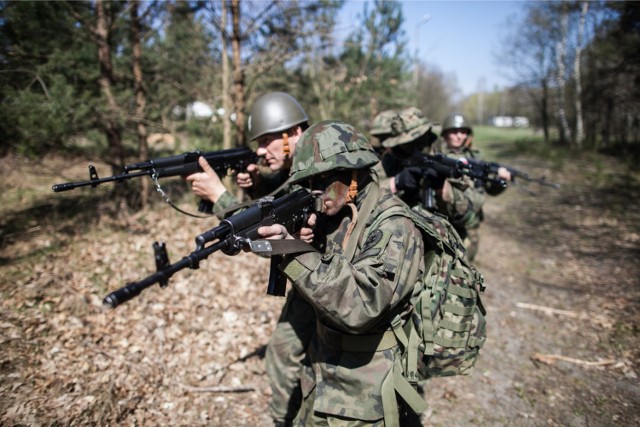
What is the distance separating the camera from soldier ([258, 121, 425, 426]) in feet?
6.64

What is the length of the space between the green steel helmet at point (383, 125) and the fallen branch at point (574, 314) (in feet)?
12.0

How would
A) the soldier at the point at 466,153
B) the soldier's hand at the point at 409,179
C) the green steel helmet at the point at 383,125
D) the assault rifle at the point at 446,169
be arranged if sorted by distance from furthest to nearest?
the soldier at the point at 466,153 → the green steel helmet at the point at 383,125 → the soldier's hand at the point at 409,179 → the assault rifle at the point at 446,169

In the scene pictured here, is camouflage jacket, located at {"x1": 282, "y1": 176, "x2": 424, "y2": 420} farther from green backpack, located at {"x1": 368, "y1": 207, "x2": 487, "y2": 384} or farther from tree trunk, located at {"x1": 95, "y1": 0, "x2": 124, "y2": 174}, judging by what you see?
tree trunk, located at {"x1": 95, "y1": 0, "x2": 124, "y2": 174}

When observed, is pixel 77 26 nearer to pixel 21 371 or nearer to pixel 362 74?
pixel 21 371

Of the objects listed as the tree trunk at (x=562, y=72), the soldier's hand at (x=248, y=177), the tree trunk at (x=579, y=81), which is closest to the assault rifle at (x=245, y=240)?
the soldier's hand at (x=248, y=177)

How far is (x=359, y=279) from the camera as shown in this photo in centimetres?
192

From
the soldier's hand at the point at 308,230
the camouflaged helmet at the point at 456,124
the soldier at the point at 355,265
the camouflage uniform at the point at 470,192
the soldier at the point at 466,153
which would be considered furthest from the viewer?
the camouflaged helmet at the point at 456,124

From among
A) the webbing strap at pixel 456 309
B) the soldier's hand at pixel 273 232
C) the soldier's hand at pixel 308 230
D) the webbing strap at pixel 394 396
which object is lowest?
the webbing strap at pixel 394 396

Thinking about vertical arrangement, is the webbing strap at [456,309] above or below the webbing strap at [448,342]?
above

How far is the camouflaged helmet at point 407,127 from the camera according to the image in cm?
455

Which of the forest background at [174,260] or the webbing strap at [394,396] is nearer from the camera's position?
the webbing strap at [394,396]

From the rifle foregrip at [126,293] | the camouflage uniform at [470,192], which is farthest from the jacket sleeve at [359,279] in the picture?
the camouflage uniform at [470,192]

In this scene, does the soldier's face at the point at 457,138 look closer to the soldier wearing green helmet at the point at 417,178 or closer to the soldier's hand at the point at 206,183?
the soldier wearing green helmet at the point at 417,178

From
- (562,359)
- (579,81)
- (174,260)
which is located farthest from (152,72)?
(579,81)
